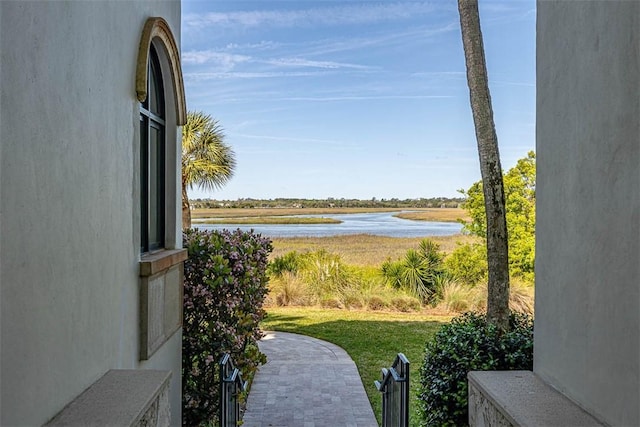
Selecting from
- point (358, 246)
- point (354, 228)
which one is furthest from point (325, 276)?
point (354, 228)

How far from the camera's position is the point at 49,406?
2.35 m

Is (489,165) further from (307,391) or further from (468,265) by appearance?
(468,265)

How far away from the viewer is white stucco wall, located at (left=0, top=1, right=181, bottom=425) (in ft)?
6.70

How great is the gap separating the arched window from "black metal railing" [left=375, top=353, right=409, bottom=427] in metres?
2.42

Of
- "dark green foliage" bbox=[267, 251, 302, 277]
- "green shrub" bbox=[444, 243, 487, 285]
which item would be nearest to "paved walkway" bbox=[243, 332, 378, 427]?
"green shrub" bbox=[444, 243, 487, 285]

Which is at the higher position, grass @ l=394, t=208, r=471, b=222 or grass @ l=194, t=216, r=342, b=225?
grass @ l=394, t=208, r=471, b=222

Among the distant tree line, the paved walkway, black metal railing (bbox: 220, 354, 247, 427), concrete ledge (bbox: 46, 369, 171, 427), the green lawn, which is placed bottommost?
the green lawn

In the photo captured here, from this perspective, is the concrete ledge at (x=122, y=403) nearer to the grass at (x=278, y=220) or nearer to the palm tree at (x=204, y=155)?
the palm tree at (x=204, y=155)

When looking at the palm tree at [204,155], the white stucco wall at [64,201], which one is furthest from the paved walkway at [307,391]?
the palm tree at [204,155]

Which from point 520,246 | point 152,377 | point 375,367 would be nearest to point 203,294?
point 152,377

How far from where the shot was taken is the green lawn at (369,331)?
925 cm

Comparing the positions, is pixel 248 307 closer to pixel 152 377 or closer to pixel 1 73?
pixel 152 377

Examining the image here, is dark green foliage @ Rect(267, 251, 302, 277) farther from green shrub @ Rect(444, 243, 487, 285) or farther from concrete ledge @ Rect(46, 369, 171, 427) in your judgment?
concrete ledge @ Rect(46, 369, 171, 427)

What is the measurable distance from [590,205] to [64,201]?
2435 mm
